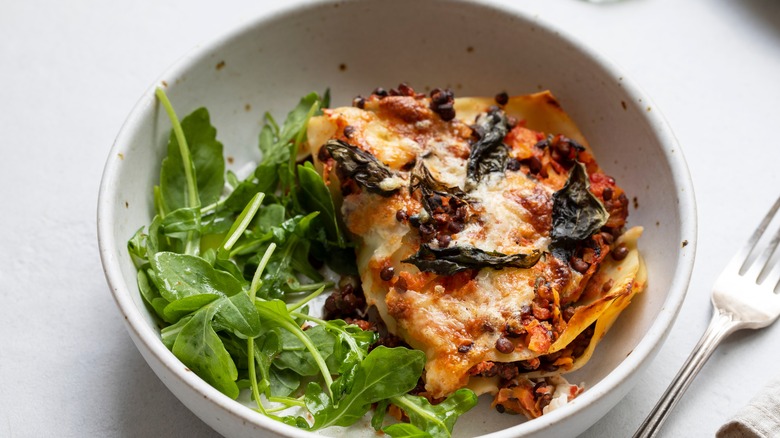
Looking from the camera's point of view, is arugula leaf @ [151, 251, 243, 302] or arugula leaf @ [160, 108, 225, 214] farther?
arugula leaf @ [160, 108, 225, 214]

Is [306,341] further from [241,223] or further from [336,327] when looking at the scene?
[241,223]

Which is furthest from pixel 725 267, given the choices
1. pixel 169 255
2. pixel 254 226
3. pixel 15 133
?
pixel 15 133

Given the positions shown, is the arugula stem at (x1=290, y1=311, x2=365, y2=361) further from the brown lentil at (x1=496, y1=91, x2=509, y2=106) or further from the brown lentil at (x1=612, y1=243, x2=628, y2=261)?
the brown lentil at (x1=496, y1=91, x2=509, y2=106)

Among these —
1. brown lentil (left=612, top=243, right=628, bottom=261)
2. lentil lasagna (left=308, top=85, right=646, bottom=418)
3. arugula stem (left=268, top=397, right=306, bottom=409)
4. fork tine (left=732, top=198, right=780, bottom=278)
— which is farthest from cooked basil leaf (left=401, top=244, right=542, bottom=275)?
fork tine (left=732, top=198, right=780, bottom=278)

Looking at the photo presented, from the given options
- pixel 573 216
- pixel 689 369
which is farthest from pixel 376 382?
pixel 689 369

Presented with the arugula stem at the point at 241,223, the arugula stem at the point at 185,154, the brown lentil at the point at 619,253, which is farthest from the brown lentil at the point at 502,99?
the arugula stem at the point at 185,154

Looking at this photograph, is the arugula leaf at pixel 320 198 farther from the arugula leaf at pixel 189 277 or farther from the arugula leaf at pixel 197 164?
the arugula leaf at pixel 189 277
